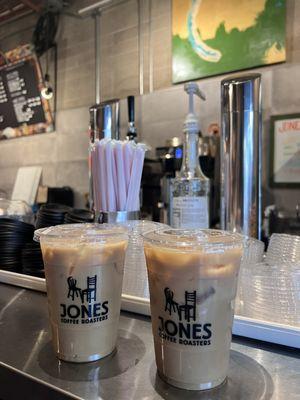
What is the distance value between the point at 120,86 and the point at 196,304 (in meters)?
2.44

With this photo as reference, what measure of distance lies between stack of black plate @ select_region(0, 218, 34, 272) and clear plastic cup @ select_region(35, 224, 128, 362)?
477 mm

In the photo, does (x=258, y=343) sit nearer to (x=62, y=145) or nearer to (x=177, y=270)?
(x=177, y=270)

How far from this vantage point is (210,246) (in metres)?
0.41

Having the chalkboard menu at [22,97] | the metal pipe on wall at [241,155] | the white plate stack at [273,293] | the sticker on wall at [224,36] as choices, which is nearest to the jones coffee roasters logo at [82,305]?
the white plate stack at [273,293]

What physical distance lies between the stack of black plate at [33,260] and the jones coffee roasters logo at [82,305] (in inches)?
15.3

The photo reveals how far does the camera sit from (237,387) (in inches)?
16.6

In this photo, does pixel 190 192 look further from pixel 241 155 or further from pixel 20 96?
pixel 20 96

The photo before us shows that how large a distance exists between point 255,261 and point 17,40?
129 inches

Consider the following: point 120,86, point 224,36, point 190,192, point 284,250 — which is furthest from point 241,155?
point 120,86

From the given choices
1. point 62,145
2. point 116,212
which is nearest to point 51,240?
point 116,212

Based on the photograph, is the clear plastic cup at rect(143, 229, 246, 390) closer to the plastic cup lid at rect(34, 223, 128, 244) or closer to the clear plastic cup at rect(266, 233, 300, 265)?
the plastic cup lid at rect(34, 223, 128, 244)

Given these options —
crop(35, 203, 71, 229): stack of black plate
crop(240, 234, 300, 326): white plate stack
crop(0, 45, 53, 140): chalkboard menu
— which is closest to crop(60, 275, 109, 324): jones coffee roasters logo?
crop(240, 234, 300, 326): white plate stack

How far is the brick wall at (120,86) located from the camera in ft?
6.33

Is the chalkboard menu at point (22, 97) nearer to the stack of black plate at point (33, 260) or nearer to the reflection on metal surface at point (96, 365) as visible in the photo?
the stack of black plate at point (33, 260)
